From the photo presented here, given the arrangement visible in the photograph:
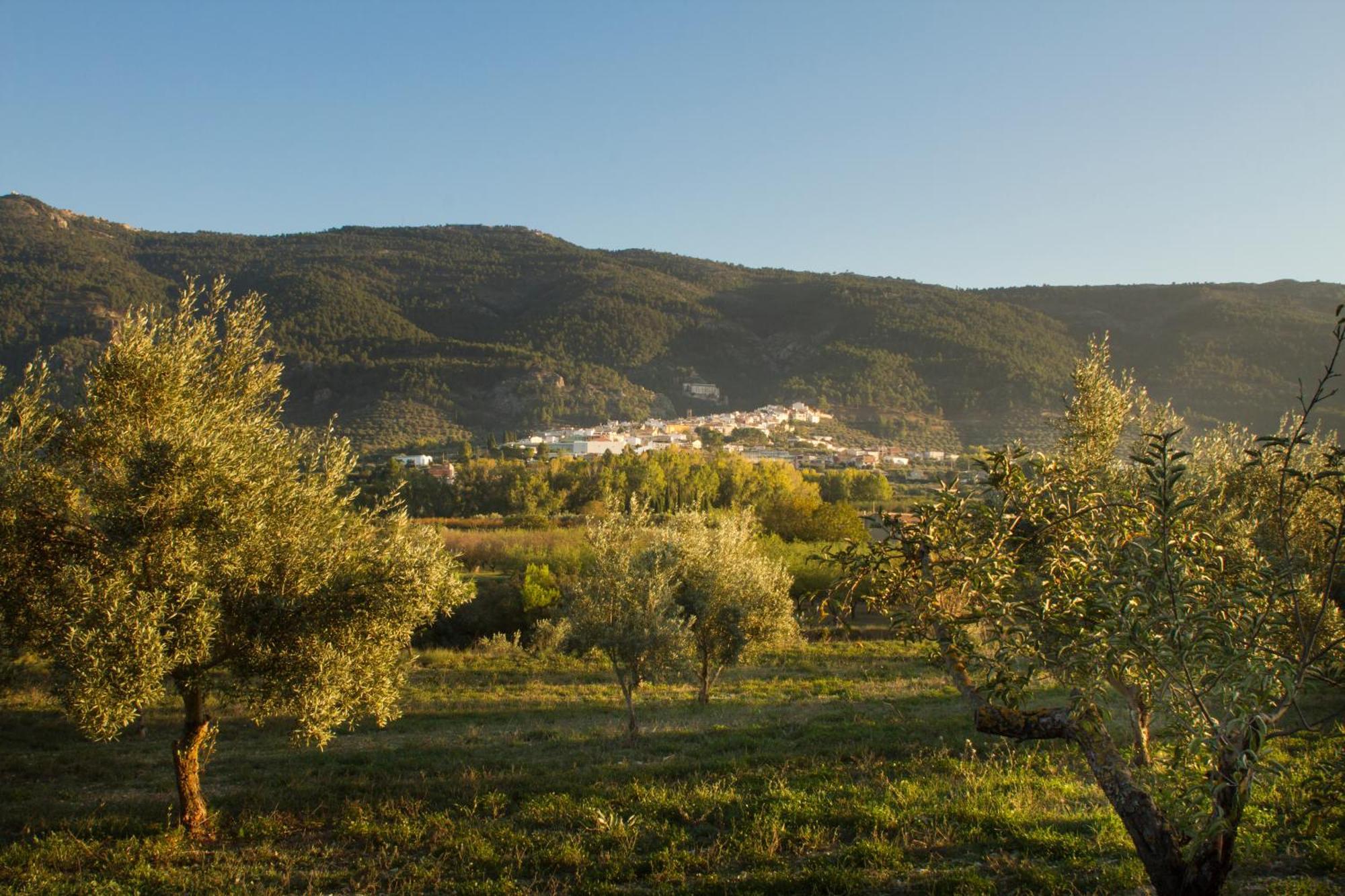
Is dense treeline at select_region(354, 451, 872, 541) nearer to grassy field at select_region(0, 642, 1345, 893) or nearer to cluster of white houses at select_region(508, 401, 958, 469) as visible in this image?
cluster of white houses at select_region(508, 401, 958, 469)

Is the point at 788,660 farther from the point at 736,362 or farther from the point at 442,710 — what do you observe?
the point at 736,362

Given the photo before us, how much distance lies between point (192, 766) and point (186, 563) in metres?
3.07

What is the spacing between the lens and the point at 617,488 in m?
62.0

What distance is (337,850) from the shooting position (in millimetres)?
9164

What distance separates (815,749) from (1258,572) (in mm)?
9104

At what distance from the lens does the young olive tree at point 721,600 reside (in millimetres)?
21562

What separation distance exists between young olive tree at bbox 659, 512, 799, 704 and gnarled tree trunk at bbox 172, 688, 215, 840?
38.8 feet

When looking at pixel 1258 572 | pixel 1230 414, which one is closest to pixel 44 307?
pixel 1258 572

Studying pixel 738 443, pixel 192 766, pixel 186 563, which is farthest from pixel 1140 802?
pixel 738 443

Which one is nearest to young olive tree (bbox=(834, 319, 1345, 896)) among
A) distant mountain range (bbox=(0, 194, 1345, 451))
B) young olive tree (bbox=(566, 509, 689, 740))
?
young olive tree (bbox=(566, 509, 689, 740))

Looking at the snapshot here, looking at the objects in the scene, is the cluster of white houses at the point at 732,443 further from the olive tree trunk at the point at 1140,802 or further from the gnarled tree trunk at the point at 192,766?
the olive tree trunk at the point at 1140,802

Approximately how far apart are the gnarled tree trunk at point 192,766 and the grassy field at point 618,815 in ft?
1.05

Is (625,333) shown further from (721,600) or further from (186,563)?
(186,563)

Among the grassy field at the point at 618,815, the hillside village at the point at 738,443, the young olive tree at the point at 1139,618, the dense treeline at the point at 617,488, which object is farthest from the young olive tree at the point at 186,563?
the hillside village at the point at 738,443
